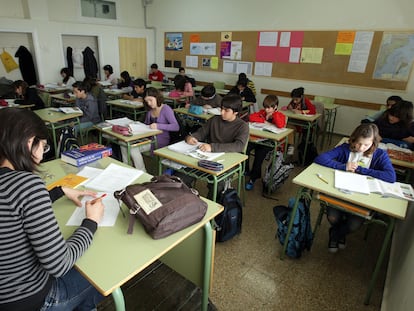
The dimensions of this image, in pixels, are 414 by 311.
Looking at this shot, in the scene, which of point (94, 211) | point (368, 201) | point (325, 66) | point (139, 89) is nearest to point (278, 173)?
point (368, 201)

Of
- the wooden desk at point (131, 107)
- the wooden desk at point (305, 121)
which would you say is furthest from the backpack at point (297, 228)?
the wooden desk at point (131, 107)

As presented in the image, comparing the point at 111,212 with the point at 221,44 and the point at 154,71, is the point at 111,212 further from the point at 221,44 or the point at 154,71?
the point at 154,71

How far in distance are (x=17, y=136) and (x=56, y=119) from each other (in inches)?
123

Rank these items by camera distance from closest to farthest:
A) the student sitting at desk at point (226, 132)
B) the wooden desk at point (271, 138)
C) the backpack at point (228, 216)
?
the backpack at point (228, 216), the student sitting at desk at point (226, 132), the wooden desk at point (271, 138)

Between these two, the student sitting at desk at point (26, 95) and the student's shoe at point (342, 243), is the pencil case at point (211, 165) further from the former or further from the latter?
the student sitting at desk at point (26, 95)

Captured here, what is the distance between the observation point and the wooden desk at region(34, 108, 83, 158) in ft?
12.2

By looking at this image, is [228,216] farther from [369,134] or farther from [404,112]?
[404,112]

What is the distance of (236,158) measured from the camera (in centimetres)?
245

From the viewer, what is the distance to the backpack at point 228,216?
237 cm

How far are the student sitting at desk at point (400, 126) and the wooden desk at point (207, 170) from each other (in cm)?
200

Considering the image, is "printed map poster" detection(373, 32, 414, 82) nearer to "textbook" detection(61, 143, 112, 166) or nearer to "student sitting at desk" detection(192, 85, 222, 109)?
"student sitting at desk" detection(192, 85, 222, 109)

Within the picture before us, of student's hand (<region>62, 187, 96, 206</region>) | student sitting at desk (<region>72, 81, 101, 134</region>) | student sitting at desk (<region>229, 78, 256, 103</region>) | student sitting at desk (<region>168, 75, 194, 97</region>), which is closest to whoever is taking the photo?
student's hand (<region>62, 187, 96, 206</region>)

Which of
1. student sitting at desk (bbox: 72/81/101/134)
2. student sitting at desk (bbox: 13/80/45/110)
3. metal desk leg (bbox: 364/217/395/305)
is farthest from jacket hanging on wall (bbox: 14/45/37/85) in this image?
metal desk leg (bbox: 364/217/395/305)

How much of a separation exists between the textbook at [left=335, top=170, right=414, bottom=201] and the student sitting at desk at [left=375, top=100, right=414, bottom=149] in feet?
4.90
